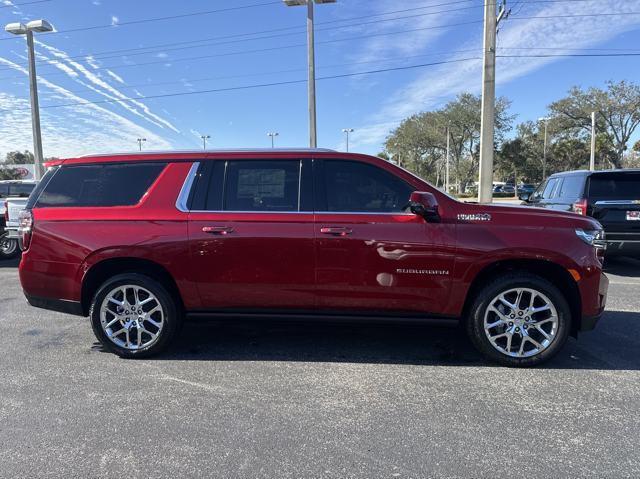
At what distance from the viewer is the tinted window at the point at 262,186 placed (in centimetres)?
415

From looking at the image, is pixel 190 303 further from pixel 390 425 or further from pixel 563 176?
pixel 563 176

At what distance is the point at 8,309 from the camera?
242 inches

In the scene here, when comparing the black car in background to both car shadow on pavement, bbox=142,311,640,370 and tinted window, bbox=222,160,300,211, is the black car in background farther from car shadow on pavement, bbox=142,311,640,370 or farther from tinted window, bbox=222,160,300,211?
tinted window, bbox=222,160,300,211

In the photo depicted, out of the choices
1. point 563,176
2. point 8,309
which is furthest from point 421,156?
point 8,309

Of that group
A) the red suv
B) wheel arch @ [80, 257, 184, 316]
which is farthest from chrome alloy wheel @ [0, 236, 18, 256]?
wheel arch @ [80, 257, 184, 316]

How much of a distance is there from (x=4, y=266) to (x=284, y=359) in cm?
842

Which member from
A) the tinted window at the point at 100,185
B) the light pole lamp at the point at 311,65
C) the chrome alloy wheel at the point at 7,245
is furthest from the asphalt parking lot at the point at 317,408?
the light pole lamp at the point at 311,65

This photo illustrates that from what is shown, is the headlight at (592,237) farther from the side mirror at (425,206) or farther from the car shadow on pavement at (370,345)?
the side mirror at (425,206)

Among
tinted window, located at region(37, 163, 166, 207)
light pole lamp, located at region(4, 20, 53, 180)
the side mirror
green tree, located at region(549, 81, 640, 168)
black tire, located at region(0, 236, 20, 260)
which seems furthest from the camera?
green tree, located at region(549, 81, 640, 168)

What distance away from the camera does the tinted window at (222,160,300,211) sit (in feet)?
13.6

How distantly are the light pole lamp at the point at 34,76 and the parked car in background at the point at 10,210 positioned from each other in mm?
5428

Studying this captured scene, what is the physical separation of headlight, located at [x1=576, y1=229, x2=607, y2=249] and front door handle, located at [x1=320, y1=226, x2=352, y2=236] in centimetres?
198

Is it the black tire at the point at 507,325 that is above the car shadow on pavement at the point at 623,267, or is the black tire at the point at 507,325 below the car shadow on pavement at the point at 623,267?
above

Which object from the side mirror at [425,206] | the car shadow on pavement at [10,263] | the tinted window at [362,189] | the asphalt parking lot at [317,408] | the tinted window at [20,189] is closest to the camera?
the asphalt parking lot at [317,408]
